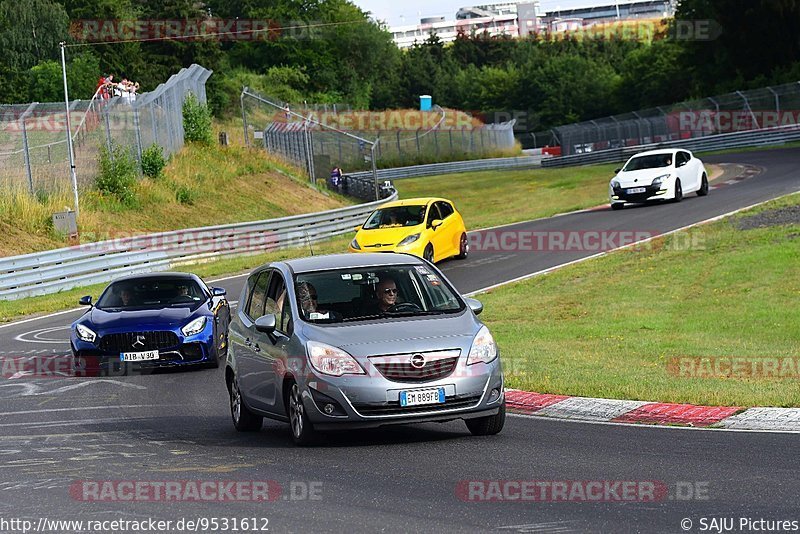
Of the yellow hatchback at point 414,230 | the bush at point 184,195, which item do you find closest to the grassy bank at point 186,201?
the bush at point 184,195

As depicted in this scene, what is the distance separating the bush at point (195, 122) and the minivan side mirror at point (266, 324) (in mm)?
42717

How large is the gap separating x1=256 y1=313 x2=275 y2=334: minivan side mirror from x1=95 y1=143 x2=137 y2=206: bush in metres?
31.6

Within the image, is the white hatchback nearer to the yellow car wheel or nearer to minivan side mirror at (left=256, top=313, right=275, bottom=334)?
the yellow car wheel

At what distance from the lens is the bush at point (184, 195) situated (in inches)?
1791

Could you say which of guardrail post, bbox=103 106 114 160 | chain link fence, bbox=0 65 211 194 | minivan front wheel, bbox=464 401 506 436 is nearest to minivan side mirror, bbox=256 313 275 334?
minivan front wheel, bbox=464 401 506 436

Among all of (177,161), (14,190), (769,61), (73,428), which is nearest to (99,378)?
(73,428)

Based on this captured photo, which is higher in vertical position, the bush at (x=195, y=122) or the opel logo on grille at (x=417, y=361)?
the bush at (x=195, y=122)

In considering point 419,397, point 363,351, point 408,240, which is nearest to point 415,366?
point 419,397

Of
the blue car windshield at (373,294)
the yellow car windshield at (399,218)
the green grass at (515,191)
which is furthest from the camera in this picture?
the green grass at (515,191)

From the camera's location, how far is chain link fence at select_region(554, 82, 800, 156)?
65000 mm

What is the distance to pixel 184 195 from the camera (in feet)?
150

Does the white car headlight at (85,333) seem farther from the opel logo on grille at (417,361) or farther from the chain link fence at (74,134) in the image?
the chain link fence at (74,134)

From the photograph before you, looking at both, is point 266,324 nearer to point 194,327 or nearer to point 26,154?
point 194,327

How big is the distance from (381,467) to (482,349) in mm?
1598
